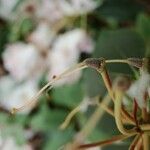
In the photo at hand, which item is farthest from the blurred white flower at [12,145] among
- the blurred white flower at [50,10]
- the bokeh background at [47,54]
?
the blurred white flower at [50,10]

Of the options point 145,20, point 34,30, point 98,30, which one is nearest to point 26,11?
point 34,30

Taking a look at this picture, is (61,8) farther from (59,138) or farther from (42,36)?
(59,138)

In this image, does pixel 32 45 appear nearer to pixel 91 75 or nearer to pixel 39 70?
pixel 39 70

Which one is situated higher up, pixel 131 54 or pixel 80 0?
pixel 80 0

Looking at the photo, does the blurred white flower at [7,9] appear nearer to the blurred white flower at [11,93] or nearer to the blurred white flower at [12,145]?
the blurred white flower at [11,93]

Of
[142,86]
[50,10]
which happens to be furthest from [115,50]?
[50,10]

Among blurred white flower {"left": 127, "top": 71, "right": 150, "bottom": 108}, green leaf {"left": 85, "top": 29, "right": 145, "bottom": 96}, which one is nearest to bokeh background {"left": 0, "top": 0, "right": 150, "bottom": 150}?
green leaf {"left": 85, "top": 29, "right": 145, "bottom": 96}
